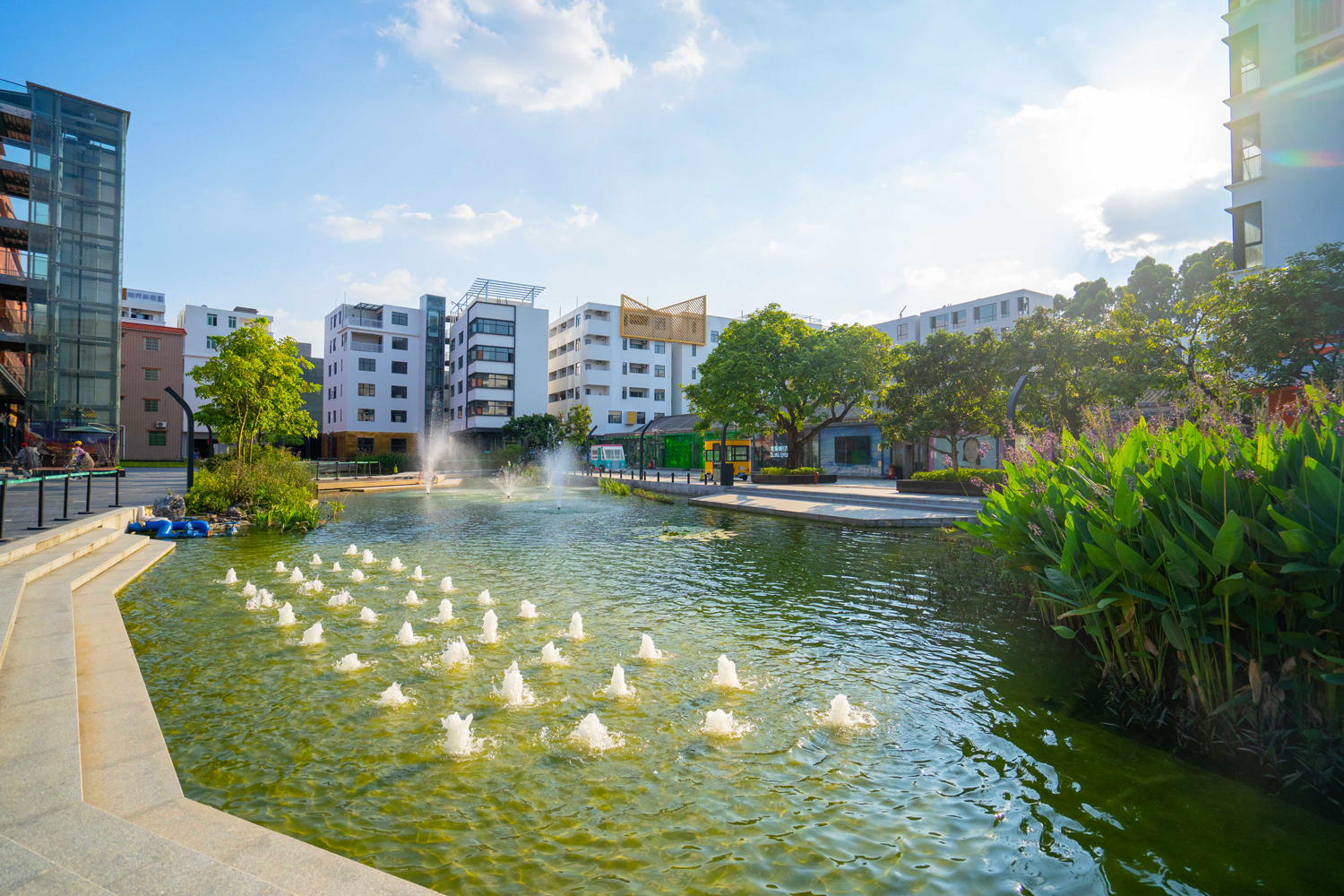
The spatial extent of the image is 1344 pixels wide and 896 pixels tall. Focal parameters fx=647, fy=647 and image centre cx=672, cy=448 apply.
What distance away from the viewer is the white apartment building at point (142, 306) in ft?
192

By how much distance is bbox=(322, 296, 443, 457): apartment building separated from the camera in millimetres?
62719

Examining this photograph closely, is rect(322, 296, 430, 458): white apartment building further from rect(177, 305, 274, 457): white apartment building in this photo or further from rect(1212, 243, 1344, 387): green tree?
rect(1212, 243, 1344, 387): green tree

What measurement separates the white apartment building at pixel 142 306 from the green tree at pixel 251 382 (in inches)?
1700

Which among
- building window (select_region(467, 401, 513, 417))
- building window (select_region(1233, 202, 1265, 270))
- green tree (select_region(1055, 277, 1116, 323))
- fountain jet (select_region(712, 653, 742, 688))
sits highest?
green tree (select_region(1055, 277, 1116, 323))

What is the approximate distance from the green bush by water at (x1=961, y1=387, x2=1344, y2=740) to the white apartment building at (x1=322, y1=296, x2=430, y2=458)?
65.7m

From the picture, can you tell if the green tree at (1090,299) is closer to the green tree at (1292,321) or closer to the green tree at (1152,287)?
the green tree at (1152,287)

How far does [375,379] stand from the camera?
63.8 meters

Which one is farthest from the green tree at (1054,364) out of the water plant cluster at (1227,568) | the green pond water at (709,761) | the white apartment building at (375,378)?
the white apartment building at (375,378)

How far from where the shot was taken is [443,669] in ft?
20.0

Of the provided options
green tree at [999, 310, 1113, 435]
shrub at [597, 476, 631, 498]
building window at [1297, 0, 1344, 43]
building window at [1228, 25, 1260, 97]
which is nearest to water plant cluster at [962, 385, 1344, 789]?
green tree at [999, 310, 1113, 435]

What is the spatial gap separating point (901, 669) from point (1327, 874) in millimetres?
3236

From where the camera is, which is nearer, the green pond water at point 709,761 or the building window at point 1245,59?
the green pond water at point 709,761

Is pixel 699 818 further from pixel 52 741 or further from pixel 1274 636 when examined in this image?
pixel 1274 636

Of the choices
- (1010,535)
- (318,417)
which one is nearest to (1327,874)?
(1010,535)
